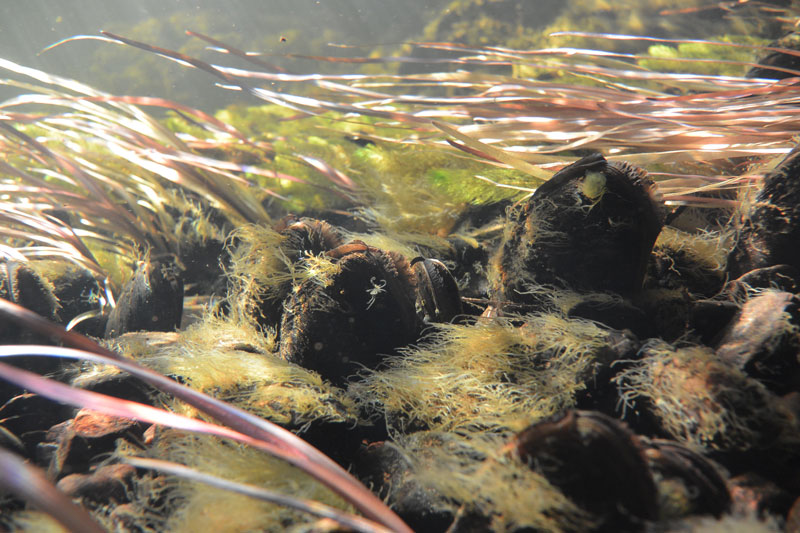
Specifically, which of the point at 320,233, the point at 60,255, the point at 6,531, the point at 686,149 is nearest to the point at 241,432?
the point at 6,531

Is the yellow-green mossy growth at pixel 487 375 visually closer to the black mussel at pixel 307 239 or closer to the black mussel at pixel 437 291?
the black mussel at pixel 437 291

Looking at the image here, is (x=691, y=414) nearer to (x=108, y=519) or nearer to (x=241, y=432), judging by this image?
(x=241, y=432)

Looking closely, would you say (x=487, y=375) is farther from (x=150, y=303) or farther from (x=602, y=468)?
(x=150, y=303)

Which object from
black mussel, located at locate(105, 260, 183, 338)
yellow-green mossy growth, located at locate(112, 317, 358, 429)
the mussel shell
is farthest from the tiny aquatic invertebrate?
the mussel shell

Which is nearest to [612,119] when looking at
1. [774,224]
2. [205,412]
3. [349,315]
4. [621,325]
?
[774,224]

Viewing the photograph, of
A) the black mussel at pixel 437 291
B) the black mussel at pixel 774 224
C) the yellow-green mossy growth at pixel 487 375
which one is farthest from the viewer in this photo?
the black mussel at pixel 437 291

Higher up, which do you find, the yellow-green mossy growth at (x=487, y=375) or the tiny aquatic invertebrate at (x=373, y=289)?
the tiny aquatic invertebrate at (x=373, y=289)

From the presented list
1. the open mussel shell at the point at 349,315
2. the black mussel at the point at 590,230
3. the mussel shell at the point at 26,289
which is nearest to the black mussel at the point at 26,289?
the mussel shell at the point at 26,289
